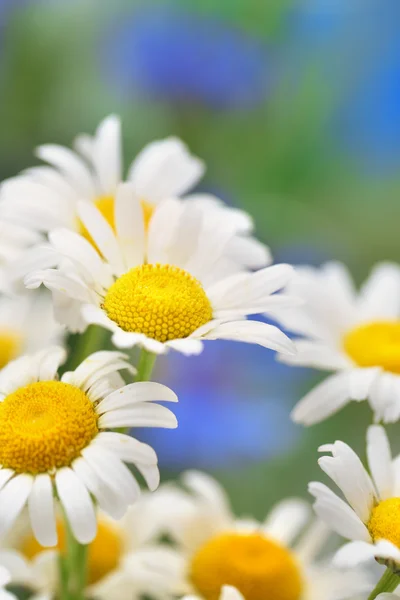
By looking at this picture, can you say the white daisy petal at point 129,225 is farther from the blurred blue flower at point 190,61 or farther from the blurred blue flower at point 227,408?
the blurred blue flower at point 190,61

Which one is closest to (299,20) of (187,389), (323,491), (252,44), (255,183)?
(252,44)

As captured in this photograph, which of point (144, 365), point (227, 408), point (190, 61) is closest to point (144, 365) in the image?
point (144, 365)

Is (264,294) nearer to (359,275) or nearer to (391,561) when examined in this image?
(391,561)

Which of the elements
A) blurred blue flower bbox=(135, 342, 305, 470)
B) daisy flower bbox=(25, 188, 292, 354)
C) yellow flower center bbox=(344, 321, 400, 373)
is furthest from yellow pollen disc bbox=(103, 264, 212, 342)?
blurred blue flower bbox=(135, 342, 305, 470)

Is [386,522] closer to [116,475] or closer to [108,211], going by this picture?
[116,475]

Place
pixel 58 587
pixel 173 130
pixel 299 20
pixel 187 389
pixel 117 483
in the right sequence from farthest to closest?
1. pixel 299 20
2. pixel 173 130
3. pixel 187 389
4. pixel 58 587
5. pixel 117 483

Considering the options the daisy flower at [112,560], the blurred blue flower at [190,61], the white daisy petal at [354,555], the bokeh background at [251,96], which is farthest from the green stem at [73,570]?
the blurred blue flower at [190,61]

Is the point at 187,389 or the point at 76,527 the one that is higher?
the point at 76,527
